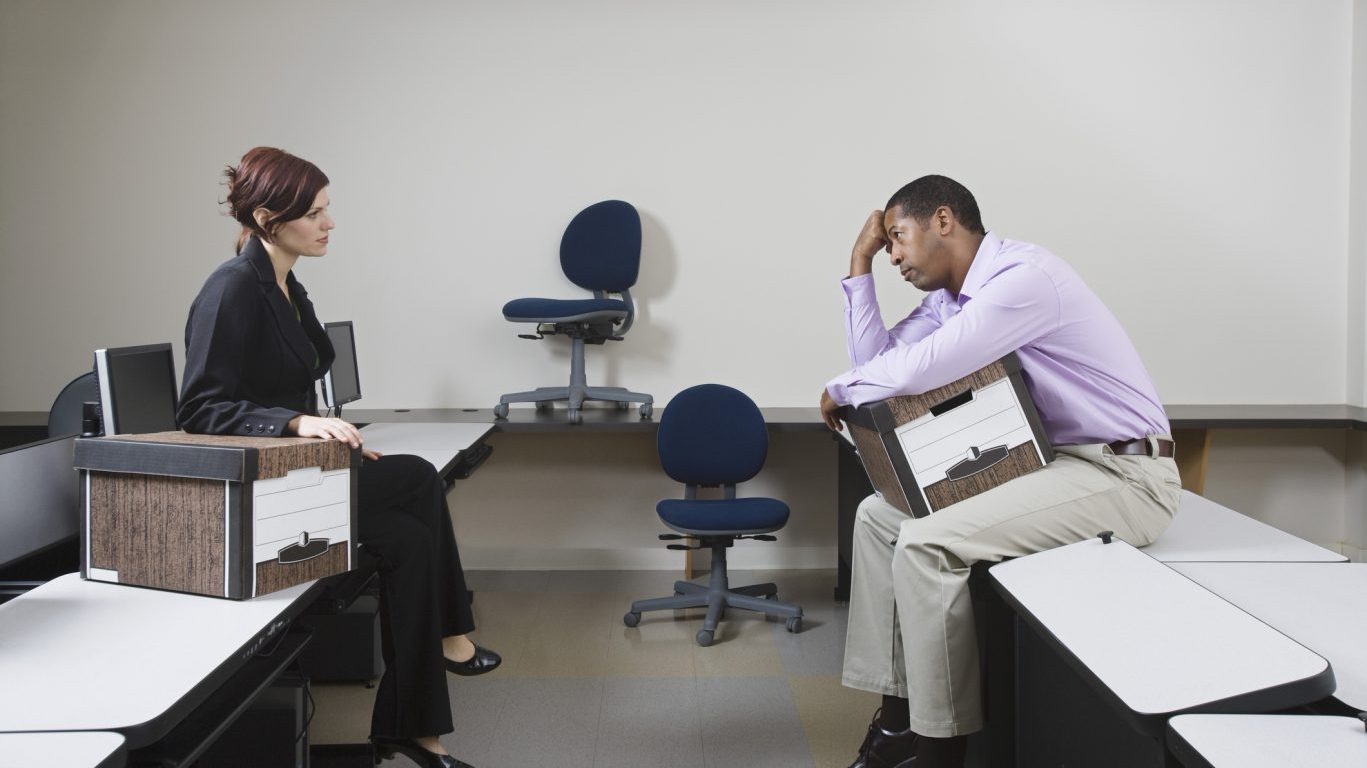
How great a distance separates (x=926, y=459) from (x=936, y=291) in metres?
0.76

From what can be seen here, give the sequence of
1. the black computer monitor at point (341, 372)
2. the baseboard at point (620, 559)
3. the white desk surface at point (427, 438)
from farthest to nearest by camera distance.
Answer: the baseboard at point (620, 559) → the black computer monitor at point (341, 372) → the white desk surface at point (427, 438)

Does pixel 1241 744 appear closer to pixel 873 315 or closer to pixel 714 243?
pixel 873 315

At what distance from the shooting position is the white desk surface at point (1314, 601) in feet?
4.29

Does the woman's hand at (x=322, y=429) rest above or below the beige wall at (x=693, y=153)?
below

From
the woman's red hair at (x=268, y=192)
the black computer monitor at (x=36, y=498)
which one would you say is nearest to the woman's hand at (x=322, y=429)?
the black computer monitor at (x=36, y=498)

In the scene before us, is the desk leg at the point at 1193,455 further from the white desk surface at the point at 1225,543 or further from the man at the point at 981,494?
the man at the point at 981,494

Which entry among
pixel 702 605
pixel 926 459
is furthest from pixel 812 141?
pixel 926 459

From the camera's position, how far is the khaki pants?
78.5 inches

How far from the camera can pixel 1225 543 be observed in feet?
6.72

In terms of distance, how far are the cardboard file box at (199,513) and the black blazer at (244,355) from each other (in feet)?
0.54

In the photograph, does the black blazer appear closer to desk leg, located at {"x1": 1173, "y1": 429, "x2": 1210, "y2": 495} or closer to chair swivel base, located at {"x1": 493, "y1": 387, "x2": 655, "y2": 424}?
chair swivel base, located at {"x1": 493, "y1": 387, "x2": 655, "y2": 424}

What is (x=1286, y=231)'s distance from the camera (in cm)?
417

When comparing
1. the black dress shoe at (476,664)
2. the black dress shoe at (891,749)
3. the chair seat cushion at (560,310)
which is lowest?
the black dress shoe at (891,749)

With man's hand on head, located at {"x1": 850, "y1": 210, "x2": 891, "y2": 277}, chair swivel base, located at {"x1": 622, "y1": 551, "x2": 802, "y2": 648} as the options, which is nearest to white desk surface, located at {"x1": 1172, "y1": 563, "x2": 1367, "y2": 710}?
man's hand on head, located at {"x1": 850, "y1": 210, "x2": 891, "y2": 277}
